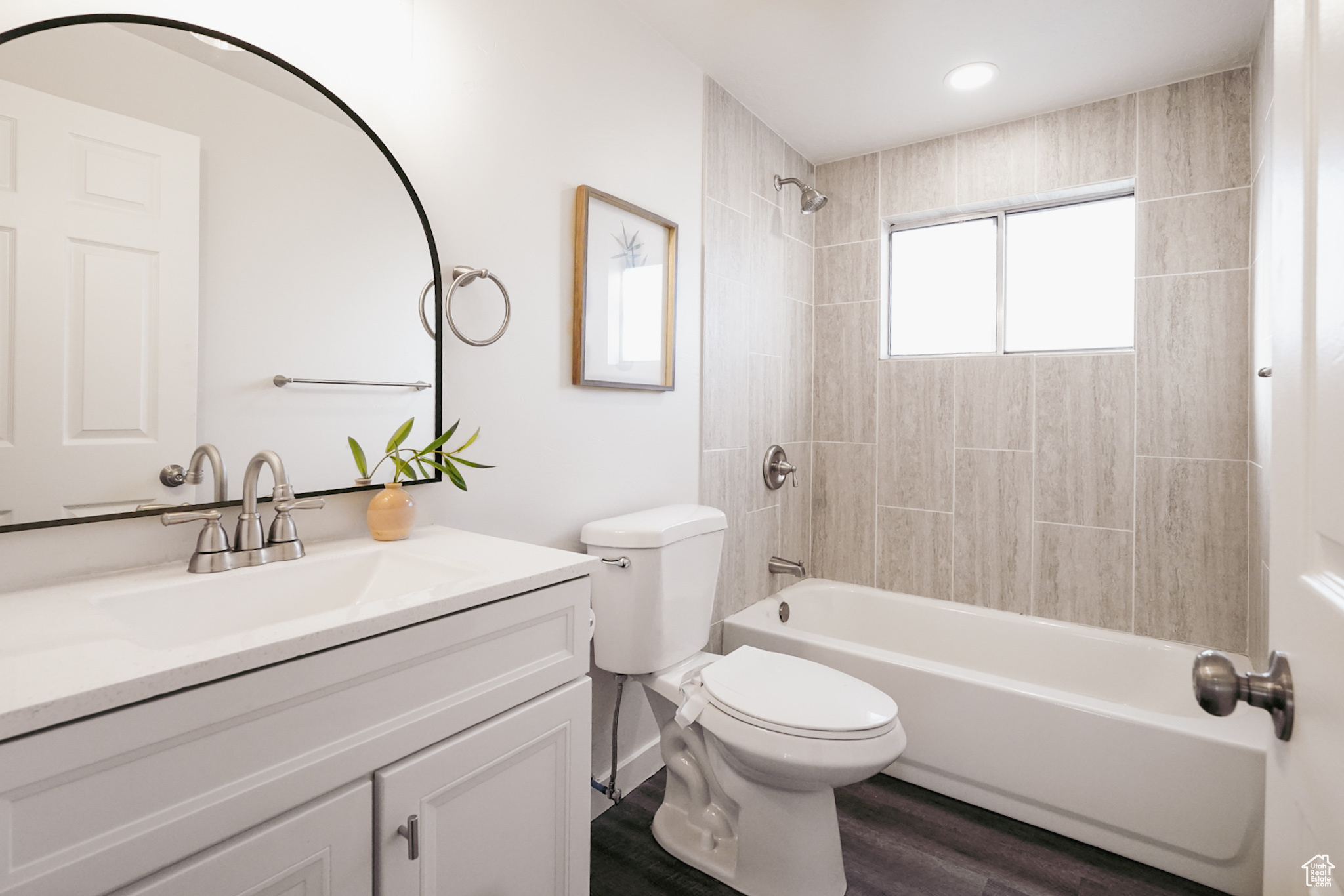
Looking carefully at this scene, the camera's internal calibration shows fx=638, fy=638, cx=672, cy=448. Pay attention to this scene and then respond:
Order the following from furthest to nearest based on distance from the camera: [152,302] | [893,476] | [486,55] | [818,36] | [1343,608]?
1. [893,476]
2. [818,36]
3. [486,55]
4. [152,302]
5. [1343,608]

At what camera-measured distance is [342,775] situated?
79 cm

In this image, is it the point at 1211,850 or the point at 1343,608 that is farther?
the point at 1211,850

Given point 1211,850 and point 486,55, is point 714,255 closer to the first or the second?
point 486,55

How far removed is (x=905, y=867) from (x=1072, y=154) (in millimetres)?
2458

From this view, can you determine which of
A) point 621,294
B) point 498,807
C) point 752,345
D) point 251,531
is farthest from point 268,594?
point 752,345

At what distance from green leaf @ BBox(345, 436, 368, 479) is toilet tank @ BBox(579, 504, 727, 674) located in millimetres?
607

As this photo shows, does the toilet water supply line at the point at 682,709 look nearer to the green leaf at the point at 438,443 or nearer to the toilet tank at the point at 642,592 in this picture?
the toilet tank at the point at 642,592

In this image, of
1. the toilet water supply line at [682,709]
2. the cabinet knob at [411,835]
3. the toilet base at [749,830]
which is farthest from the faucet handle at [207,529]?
the toilet base at [749,830]

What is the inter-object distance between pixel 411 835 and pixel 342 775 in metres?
0.14

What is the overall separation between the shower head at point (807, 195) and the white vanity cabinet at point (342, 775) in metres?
2.01

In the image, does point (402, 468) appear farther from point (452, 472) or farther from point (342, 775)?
point (342, 775)

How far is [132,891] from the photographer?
63 centimetres

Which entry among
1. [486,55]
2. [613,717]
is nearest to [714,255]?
[486,55]

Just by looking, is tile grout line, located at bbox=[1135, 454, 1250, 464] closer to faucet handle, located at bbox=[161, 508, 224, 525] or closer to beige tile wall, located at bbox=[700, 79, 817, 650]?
beige tile wall, located at bbox=[700, 79, 817, 650]
